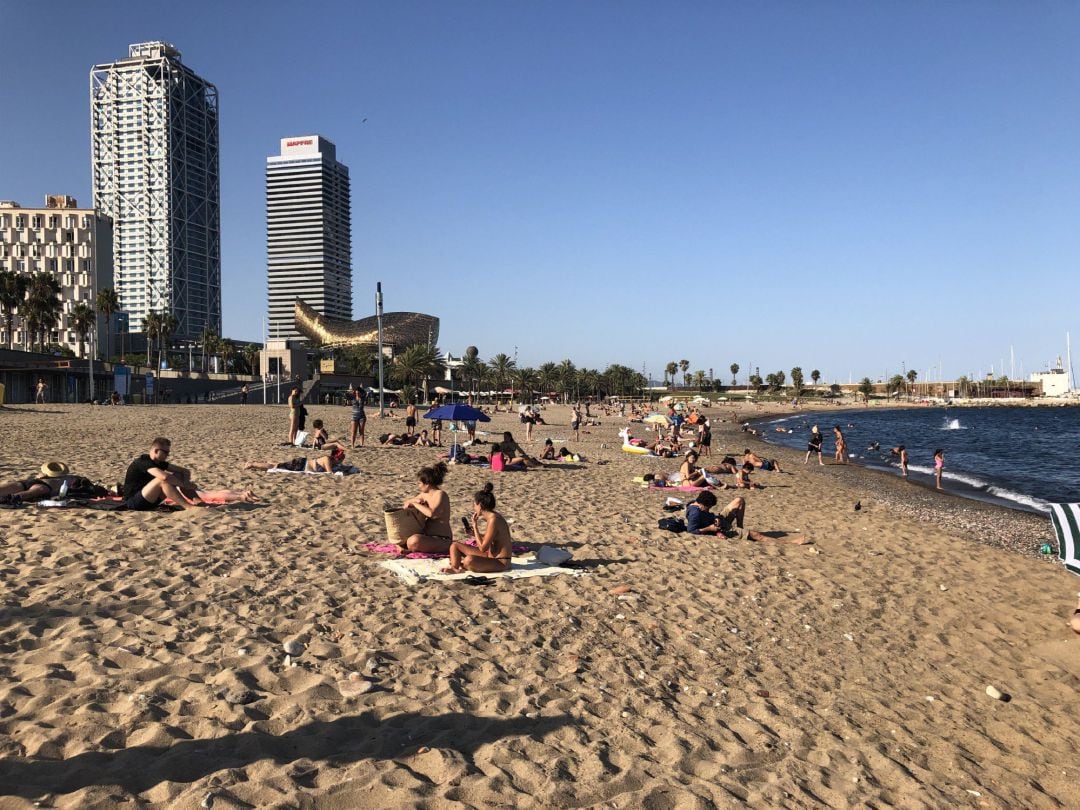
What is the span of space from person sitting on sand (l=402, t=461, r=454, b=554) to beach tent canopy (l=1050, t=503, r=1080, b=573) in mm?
6143

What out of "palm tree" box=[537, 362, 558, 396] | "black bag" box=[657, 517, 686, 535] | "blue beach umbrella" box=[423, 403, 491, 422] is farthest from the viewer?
"palm tree" box=[537, 362, 558, 396]

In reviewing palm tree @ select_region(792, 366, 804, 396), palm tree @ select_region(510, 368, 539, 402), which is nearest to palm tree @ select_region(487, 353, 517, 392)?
palm tree @ select_region(510, 368, 539, 402)

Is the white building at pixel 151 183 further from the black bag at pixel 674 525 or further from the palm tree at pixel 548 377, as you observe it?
the black bag at pixel 674 525

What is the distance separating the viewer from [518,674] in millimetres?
5074

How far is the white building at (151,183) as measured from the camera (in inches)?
6033

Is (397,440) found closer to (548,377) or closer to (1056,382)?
(548,377)

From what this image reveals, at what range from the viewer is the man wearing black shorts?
30.0ft

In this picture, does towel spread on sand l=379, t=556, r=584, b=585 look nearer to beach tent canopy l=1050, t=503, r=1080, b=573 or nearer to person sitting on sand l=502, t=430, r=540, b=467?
→ beach tent canopy l=1050, t=503, r=1080, b=573

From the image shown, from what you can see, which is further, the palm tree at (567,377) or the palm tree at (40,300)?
the palm tree at (567,377)

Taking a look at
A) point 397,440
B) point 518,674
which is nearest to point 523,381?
point 397,440

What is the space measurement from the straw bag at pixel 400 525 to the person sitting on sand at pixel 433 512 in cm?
8

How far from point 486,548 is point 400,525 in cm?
110

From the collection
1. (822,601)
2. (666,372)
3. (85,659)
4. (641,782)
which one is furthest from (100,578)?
(666,372)

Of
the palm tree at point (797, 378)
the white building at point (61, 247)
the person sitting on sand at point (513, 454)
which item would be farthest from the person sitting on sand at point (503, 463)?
the palm tree at point (797, 378)
